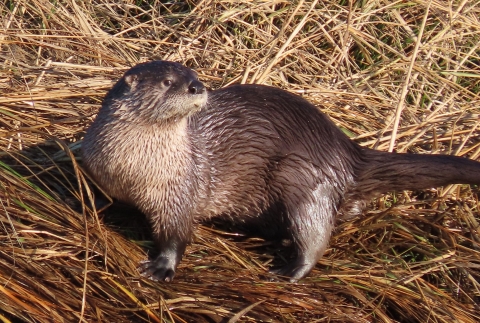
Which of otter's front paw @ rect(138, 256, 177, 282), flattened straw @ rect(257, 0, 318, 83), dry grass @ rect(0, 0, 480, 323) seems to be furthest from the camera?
flattened straw @ rect(257, 0, 318, 83)

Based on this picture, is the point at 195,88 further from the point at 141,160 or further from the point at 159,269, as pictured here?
the point at 159,269

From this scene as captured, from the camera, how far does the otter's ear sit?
222 centimetres

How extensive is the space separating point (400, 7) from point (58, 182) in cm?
187

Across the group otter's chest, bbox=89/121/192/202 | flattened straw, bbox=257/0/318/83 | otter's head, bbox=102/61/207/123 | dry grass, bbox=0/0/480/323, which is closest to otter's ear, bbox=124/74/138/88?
otter's head, bbox=102/61/207/123

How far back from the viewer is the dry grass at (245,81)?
2.09 meters

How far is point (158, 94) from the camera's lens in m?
2.20

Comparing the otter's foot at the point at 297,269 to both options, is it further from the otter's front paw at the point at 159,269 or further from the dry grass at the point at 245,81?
the otter's front paw at the point at 159,269

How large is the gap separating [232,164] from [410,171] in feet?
1.82

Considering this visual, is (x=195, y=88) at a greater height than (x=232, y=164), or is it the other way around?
(x=195, y=88)

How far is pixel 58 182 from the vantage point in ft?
8.36

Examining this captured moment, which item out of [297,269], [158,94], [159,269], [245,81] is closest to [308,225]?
[297,269]

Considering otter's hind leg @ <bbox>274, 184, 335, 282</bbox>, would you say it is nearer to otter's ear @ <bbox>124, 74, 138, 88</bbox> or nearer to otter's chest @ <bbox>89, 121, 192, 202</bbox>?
otter's chest @ <bbox>89, 121, 192, 202</bbox>

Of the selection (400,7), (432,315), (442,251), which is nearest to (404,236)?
(442,251)

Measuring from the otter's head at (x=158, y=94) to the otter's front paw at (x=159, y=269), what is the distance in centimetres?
40
